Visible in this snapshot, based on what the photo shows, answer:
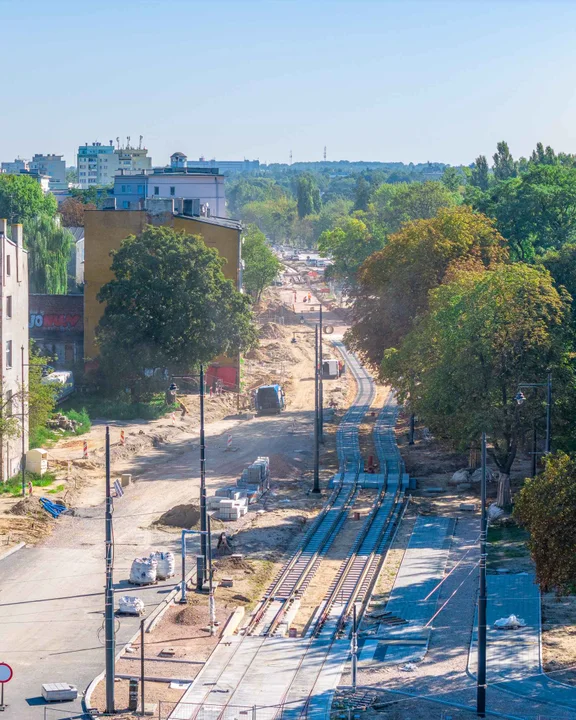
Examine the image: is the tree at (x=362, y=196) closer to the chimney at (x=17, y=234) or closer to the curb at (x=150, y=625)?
the chimney at (x=17, y=234)

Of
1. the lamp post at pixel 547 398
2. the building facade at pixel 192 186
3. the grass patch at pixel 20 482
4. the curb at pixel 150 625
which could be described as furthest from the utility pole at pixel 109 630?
the building facade at pixel 192 186

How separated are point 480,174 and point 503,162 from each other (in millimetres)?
3853

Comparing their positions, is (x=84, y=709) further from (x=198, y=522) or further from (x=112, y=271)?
(x=112, y=271)

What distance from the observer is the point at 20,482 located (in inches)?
1876

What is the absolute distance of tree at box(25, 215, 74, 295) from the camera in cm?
8738

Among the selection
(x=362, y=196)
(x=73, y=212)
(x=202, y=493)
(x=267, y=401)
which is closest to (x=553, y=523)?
(x=202, y=493)

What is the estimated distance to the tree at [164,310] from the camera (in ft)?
209

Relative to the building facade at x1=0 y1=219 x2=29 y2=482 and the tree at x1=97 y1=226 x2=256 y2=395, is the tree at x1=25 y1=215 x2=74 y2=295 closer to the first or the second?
the tree at x1=97 y1=226 x2=256 y2=395

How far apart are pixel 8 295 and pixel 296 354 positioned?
48.1 metres

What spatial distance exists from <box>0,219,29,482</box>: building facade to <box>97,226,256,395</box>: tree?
531 inches

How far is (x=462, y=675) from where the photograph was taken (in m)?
27.7

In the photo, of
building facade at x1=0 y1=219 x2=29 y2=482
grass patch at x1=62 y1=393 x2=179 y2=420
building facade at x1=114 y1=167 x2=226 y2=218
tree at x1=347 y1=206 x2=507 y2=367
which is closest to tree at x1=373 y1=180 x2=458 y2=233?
building facade at x1=114 y1=167 x2=226 y2=218

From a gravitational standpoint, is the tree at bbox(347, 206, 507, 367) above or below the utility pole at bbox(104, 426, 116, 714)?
above

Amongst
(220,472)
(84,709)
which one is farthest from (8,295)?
(84,709)
